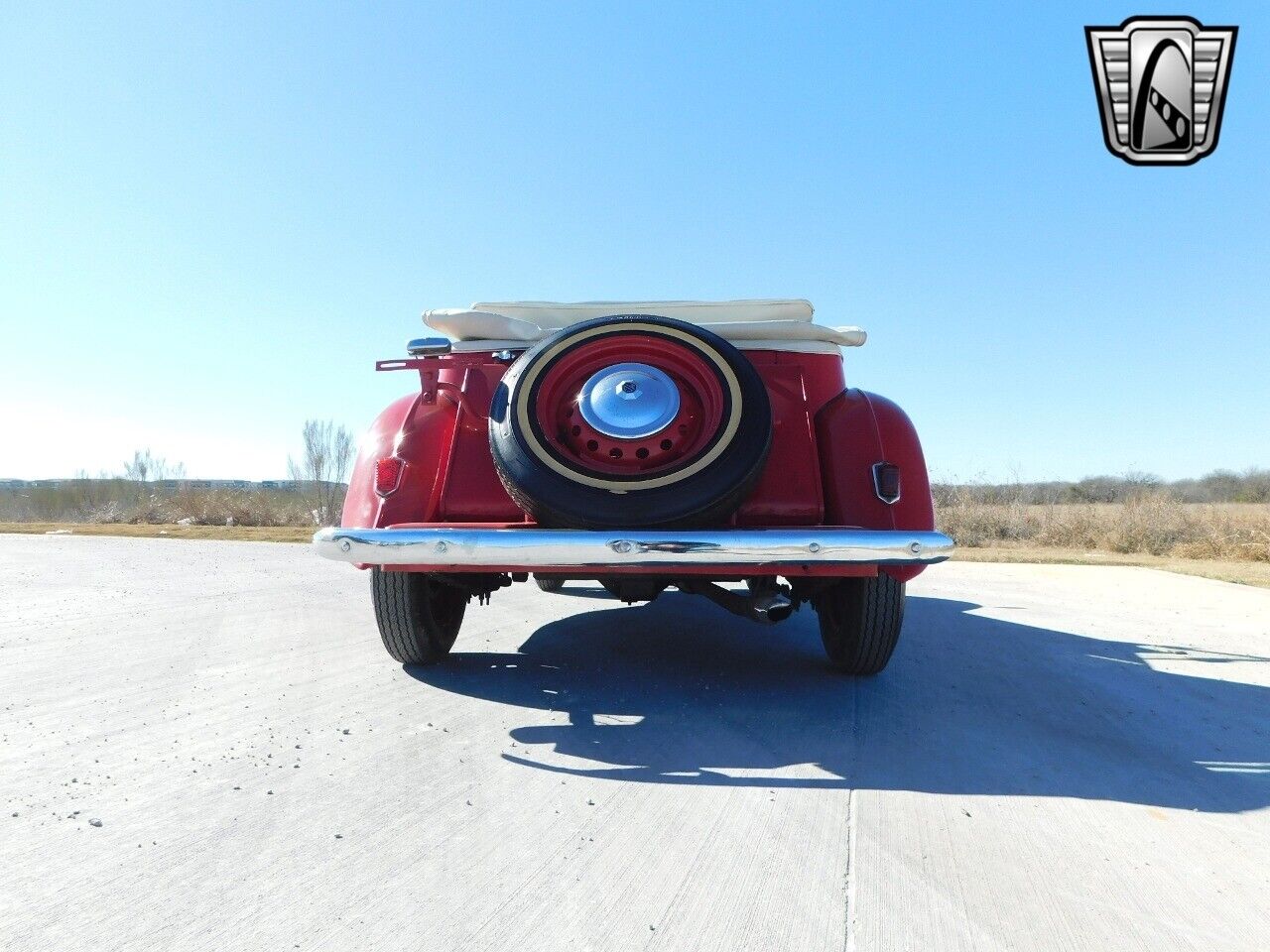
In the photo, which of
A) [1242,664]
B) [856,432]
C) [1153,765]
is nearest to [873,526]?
[856,432]

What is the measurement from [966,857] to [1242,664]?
136 inches

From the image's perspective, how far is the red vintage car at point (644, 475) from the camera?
2645 mm

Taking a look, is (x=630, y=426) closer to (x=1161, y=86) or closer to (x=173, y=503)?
(x=1161, y=86)

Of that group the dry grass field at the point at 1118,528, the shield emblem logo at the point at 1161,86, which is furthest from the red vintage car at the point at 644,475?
the dry grass field at the point at 1118,528

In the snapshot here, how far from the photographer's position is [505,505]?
10.5ft

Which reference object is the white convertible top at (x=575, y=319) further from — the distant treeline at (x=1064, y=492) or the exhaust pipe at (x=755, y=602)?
the distant treeline at (x=1064, y=492)

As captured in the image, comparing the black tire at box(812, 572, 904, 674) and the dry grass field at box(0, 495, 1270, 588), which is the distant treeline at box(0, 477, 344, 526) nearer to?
the dry grass field at box(0, 495, 1270, 588)

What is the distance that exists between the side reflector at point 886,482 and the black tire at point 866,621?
31cm

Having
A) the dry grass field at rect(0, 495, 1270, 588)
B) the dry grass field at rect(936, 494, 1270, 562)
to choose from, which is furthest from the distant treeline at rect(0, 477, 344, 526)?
the dry grass field at rect(936, 494, 1270, 562)

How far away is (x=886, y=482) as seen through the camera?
124 inches

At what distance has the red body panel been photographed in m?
3.17

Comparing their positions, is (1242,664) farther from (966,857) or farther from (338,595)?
(338,595)

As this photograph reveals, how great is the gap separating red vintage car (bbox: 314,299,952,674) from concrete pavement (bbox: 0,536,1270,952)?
0.50 metres

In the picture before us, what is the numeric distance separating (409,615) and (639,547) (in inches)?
57.3
